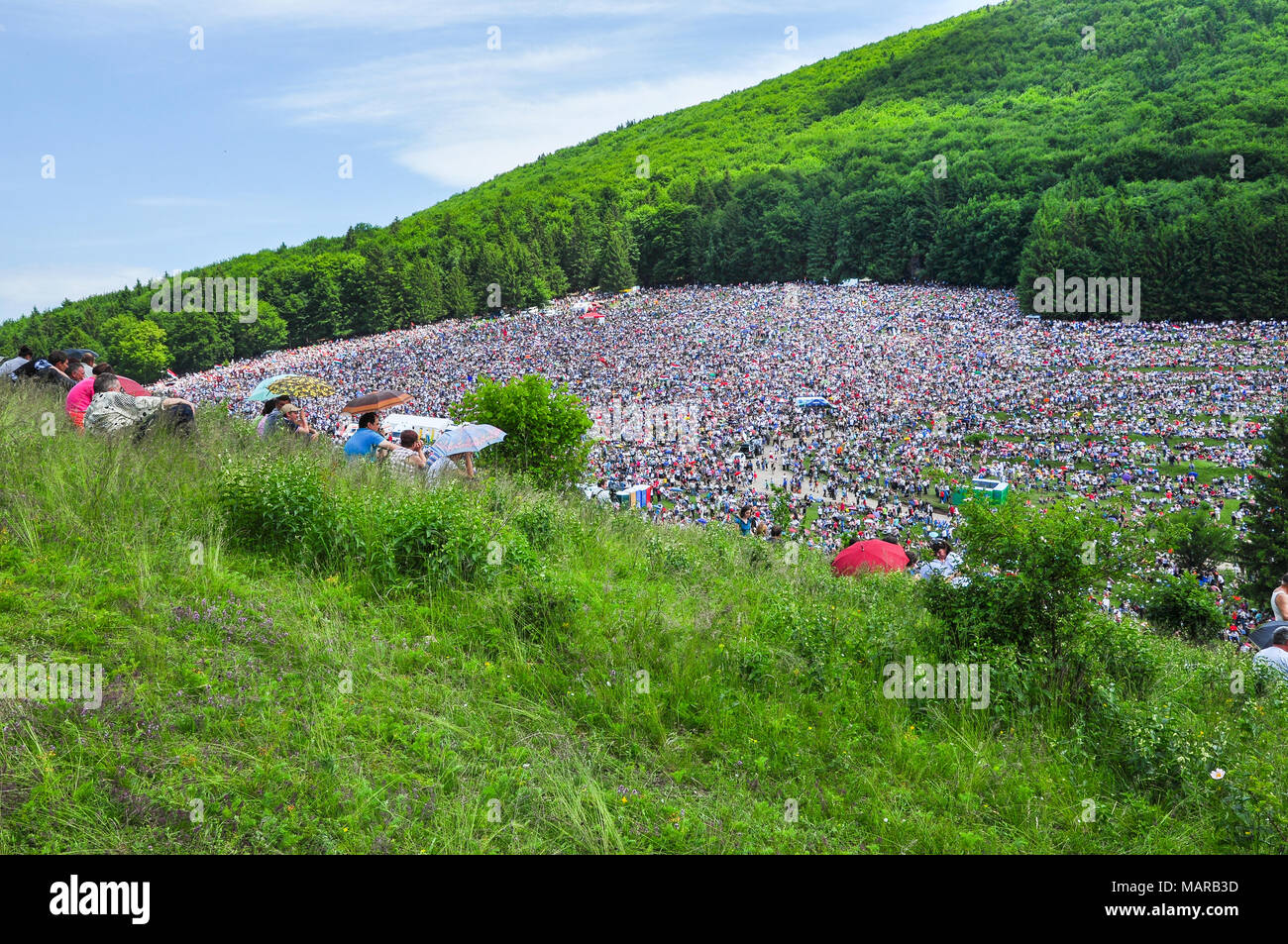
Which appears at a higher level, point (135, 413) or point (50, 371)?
point (50, 371)

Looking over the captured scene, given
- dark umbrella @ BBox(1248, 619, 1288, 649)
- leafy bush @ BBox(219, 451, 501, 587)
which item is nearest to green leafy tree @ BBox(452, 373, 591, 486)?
leafy bush @ BBox(219, 451, 501, 587)

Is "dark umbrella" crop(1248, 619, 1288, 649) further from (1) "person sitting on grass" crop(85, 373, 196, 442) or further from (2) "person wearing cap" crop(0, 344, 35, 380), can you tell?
(2) "person wearing cap" crop(0, 344, 35, 380)

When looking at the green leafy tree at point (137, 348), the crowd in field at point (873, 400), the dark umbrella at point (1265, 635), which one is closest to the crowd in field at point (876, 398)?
the crowd in field at point (873, 400)

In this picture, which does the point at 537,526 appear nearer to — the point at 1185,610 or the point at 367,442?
the point at 367,442

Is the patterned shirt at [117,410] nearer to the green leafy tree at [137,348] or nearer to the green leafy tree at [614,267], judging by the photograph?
the green leafy tree at [137,348]

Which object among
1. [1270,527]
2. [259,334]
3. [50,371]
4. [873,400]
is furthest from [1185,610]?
[259,334]

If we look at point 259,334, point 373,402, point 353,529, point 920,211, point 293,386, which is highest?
point 920,211
